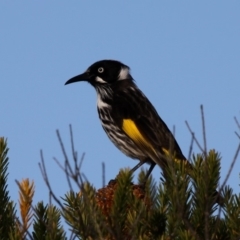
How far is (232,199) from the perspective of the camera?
3549 millimetres

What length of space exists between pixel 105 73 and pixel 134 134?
1927 millimetres

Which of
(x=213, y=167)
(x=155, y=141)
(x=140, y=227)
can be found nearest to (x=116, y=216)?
(x=140, y=227)

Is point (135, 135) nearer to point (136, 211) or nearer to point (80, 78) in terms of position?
point (80, 78)

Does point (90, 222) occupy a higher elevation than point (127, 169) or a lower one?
lower

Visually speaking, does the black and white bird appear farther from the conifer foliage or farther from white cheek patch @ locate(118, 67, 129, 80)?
the conifer foliage

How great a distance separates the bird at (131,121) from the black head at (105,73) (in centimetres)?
2

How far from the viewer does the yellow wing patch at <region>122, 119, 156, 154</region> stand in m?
9.00

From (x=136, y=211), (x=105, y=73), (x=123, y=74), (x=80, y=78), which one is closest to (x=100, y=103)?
(x=80, y=78)

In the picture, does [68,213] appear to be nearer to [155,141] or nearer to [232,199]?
[232,199]

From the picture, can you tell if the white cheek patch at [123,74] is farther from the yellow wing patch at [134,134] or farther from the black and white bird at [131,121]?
the yellow wing patch at [134,134]

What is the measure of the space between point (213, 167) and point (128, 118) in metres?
5.94

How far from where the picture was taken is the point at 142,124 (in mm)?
9195

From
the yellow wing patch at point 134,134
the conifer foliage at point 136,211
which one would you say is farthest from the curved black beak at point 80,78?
the conifer foliage at point 136,211

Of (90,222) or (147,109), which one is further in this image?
(147,109)
